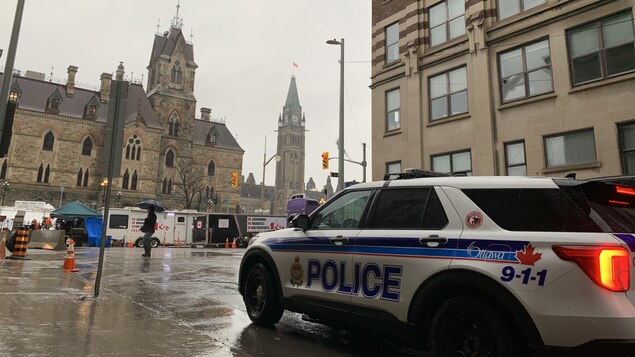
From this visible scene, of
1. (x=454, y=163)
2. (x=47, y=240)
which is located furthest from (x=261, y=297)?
(x=47, y=240)

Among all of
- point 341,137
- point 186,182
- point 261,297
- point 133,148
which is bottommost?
point 261,297

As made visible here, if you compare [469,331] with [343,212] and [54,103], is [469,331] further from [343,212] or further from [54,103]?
[54,103]

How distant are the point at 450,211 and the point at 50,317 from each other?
5097mm

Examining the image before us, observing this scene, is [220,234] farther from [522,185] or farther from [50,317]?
[522,185]

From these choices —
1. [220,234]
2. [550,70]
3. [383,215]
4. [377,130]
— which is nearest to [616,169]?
[550,70]

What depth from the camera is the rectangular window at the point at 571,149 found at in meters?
13.7

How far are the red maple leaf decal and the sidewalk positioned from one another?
2.79 m

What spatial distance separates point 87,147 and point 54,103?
23.6 feet

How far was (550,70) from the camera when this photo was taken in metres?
14.8

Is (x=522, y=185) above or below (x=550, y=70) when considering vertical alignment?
below

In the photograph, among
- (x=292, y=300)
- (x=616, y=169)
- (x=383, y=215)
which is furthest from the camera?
(x=616, y=169)

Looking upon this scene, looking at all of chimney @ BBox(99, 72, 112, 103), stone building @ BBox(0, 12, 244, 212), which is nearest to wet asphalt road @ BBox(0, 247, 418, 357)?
stone building @ BBox(0, 12, 244, 212)

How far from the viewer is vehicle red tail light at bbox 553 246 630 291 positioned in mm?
2740

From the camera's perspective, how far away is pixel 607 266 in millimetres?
2766
